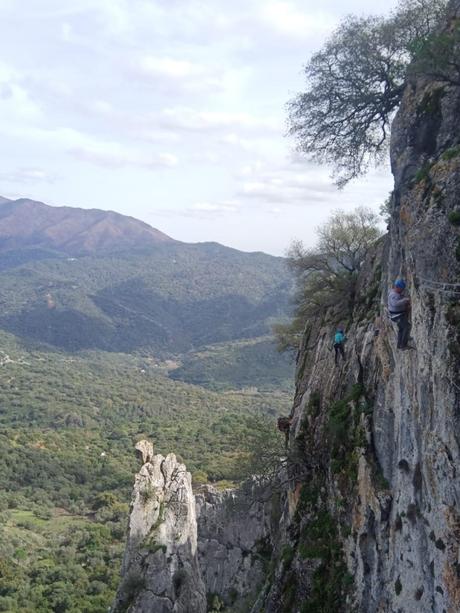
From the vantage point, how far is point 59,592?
3962 cm

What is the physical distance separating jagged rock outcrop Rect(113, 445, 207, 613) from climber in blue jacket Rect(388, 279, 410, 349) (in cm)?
1694

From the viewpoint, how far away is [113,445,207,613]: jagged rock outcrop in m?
22.5

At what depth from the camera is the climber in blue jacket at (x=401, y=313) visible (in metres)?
11.8

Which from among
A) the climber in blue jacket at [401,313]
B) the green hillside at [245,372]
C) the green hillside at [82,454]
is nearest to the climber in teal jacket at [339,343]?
the climber in blue jacket at [401,313]

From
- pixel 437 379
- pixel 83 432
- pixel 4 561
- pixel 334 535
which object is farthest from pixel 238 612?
pixel 83 432

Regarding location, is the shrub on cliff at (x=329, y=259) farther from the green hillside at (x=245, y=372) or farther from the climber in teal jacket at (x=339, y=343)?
the green hillside at (x=245, y=372)

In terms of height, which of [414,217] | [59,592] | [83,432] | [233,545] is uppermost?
[414,217]

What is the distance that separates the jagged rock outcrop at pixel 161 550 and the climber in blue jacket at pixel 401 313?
16.9m

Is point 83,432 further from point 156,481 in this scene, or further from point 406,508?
point 406,508

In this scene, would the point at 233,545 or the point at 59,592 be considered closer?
the point at 233,545

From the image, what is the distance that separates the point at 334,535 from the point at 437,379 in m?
6.36

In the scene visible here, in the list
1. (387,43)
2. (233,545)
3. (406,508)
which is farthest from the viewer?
(233,545)

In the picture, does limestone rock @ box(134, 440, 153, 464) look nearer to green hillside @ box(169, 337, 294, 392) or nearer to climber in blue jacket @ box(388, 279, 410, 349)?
climber in blue jacket @ box(388, 279, 410, 349)

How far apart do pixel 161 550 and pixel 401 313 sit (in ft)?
57.6
